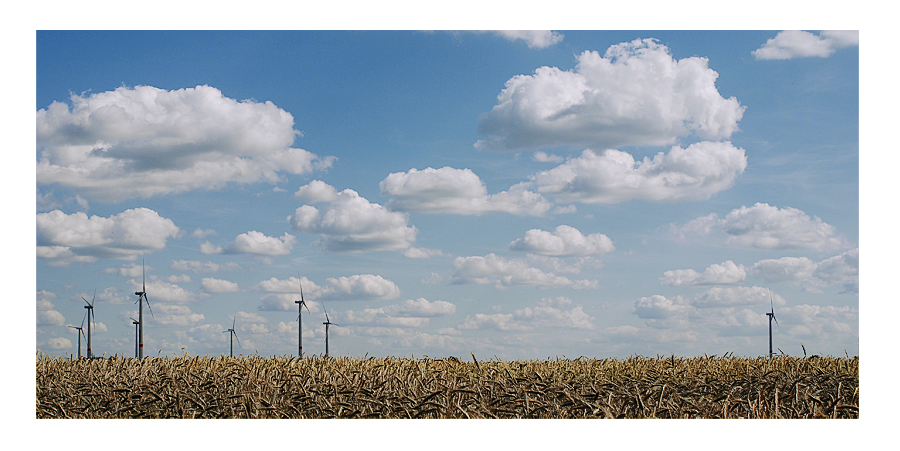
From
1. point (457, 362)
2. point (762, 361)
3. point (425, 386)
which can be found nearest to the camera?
point (425, 386)

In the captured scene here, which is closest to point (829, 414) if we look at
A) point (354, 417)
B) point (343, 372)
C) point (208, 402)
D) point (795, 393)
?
point (795, 393)

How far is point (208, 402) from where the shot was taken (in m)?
13.0

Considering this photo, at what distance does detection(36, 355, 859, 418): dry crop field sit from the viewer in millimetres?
12305

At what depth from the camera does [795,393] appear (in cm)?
1375

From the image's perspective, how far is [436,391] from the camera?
1265 cm

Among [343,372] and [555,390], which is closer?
[555,390]

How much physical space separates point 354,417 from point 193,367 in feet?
26.4

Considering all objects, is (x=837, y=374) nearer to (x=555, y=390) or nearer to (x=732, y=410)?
(x=732, y=410)

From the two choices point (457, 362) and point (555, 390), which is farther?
point (457, 362)

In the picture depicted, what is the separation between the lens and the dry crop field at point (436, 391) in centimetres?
1230

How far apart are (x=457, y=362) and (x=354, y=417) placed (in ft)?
21.5

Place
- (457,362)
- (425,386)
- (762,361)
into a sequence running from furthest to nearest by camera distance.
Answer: (762,361) < (457,362) < (425,386)

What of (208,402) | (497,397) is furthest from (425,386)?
(208,402)

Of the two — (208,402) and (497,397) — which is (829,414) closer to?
(497,397)
